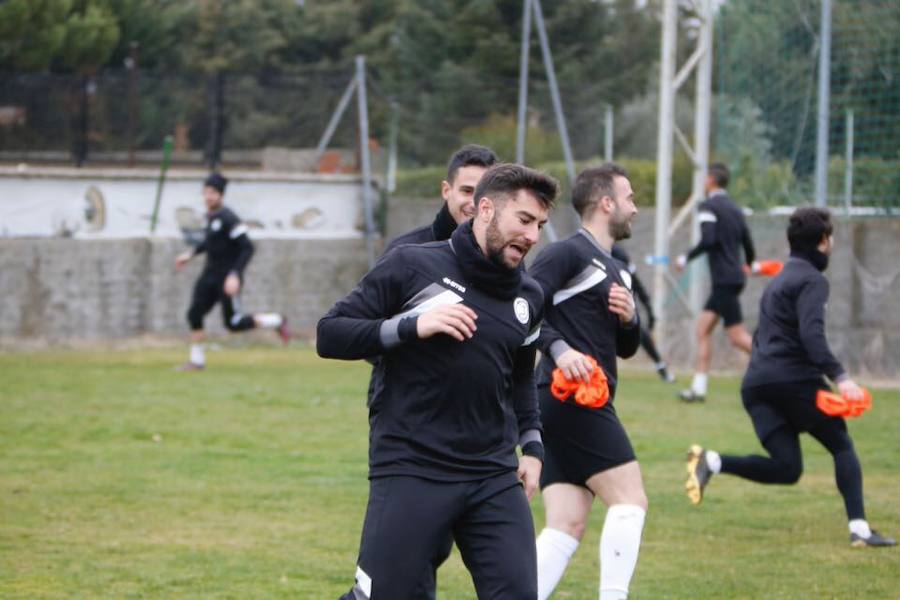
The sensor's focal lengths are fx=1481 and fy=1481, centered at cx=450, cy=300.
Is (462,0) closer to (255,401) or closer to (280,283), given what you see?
(280,283)

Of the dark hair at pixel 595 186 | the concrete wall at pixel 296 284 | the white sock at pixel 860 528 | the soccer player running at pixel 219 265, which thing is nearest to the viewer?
the dark hair at pixel 595 186

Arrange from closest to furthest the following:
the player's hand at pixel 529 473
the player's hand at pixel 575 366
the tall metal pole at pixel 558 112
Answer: the player's hand at pixel 529 473 → the player's hand at pixel 575 366 → the tall metal pole at pixel 558 112

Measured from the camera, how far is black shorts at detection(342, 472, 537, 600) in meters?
4.99

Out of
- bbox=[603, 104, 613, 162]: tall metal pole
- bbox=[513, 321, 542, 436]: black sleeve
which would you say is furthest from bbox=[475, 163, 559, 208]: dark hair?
bbox=[603, 104, 613, 162]: tall metal pole

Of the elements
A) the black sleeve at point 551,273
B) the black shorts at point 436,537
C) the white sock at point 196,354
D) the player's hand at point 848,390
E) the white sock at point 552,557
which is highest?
the black sleeve at point 551,273

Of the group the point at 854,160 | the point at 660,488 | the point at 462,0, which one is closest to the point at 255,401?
the point at 660,488

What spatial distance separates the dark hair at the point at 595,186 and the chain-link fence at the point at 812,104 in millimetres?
11413

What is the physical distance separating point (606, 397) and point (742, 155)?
13.7 metres

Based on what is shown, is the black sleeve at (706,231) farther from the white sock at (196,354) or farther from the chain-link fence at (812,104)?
the white sock at (196,354)

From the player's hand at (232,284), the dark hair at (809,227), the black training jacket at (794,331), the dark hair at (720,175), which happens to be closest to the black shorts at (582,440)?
the black training jacket at (794,331)

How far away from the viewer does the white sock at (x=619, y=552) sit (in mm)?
6609

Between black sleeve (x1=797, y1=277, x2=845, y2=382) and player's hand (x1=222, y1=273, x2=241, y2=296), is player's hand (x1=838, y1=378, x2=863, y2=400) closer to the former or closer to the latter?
black sleeve (x1=797, y1=277, x2=845, y2=382)

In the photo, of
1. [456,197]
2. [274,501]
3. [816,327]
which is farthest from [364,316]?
[274,501]

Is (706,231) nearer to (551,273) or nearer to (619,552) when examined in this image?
(551,273)
